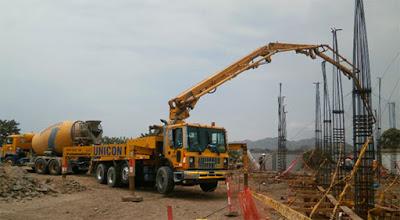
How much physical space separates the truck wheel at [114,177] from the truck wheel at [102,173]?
69 cm

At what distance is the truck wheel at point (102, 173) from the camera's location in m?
22.0

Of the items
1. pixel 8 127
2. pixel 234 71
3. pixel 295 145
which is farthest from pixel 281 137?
pixel 8 127

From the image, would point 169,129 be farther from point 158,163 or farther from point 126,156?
point 126,156

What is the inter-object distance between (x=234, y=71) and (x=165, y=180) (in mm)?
6711

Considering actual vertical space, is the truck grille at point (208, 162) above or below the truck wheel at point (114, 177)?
above

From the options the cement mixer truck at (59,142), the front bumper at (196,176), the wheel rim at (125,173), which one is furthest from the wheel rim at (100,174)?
the front bumper at (196,176)

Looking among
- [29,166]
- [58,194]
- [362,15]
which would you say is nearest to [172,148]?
[58,194]

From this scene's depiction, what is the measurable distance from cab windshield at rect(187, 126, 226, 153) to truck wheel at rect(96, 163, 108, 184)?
6444 mm

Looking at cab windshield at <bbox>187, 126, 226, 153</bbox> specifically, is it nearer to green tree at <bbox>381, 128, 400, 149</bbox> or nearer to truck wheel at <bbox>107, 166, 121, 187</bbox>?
truck wheel at <bbox>107, 166, 121, 187</bbox>

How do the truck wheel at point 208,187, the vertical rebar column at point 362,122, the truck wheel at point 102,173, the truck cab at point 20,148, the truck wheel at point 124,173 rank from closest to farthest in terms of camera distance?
the vertical rebar column at point 362,122
the truck wheel at point 208,187
the truck wheel at point 124,173
the truck wheel at point 102,173
the truck cab at point 20,148

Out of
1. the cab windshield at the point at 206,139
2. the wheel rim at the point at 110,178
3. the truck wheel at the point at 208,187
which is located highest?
the cab windshield at the point at 206,139

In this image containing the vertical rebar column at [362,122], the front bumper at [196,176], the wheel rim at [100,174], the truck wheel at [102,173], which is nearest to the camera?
the vertical rebar column at [362,122]

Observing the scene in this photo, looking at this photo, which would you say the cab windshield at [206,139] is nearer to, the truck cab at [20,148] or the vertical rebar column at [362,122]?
the vertical rebar column at [362,122]

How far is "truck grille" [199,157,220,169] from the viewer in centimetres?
1753
